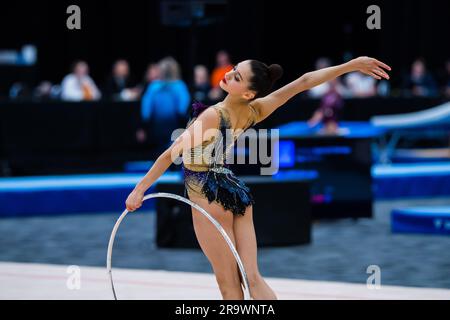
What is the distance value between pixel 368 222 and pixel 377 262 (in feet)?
9.77

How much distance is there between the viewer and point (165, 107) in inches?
536

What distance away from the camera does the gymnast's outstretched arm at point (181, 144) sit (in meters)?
5.50

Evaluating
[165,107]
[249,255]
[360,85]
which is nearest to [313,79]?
[249,255]

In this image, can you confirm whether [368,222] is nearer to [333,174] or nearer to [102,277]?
[333,174]

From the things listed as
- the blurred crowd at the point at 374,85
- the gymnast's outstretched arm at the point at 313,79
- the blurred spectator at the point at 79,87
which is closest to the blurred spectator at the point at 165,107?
the blurred spectator at the point at 79,87

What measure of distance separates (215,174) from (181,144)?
0.29 metres

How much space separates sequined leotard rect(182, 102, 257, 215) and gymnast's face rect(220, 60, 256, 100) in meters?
A: 0.12

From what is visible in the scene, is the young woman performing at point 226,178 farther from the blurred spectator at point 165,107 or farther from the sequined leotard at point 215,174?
the blurred spectator at point 165,107

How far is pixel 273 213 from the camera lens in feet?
34.0

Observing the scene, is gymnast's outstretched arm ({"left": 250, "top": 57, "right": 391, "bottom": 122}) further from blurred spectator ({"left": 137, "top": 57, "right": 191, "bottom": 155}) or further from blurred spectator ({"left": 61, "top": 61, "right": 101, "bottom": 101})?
blurred spectator ({"left": 61, "top": 61, "right": 101, "bottom": 101})

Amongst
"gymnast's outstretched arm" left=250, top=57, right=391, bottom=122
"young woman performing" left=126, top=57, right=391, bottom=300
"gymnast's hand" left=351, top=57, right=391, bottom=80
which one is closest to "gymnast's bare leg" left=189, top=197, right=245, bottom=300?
"young woman performing" left=126, top=57, right=391, bottom=300

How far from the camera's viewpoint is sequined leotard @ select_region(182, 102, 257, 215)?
5.60m

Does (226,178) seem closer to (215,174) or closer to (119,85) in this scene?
(215,174)

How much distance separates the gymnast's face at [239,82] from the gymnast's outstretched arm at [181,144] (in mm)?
160
